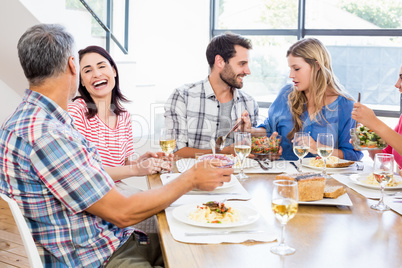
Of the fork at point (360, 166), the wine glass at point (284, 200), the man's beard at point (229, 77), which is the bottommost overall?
the fork at point (360, 166)

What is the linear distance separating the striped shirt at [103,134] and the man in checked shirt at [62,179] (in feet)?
2.85

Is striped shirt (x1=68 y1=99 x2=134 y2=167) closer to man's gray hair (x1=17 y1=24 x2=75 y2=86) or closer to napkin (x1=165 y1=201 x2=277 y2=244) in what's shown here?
man's gray hair (x1=17 y1=24 x2=75 y2=86)

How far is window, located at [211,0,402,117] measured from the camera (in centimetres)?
455

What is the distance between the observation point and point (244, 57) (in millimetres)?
3162

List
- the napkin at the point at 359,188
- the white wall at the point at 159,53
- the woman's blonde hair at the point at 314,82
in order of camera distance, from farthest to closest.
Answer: the white wall at the point at 159,53, the woman's blonde hair at the point at 314,82, the napkin at the point at 359,188

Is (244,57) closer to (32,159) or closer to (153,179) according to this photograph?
(153,179)

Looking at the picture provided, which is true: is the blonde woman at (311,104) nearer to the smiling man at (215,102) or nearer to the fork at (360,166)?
the smiling man at (215,102)

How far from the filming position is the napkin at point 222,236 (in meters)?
1.29

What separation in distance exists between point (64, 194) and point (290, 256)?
67 cm

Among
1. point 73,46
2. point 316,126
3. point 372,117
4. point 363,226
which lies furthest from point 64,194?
point 316,126

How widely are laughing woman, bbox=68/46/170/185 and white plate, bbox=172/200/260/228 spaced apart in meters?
0.95

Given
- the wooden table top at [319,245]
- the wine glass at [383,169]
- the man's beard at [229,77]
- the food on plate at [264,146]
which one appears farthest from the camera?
the man's beard at [229,77]

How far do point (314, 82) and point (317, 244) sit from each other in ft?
5.96

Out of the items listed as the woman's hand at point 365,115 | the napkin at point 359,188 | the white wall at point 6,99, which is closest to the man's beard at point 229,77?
the woman's hand at point 365,115
